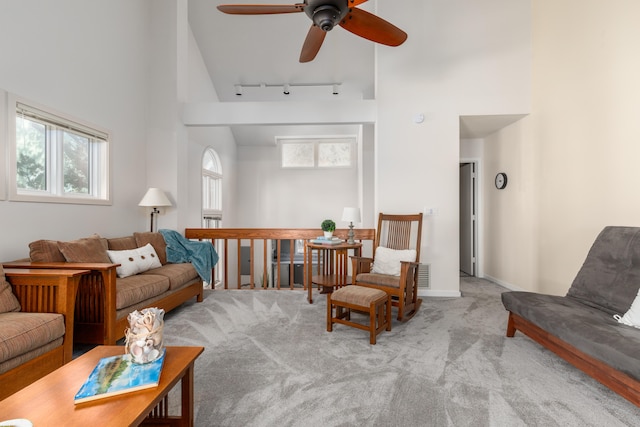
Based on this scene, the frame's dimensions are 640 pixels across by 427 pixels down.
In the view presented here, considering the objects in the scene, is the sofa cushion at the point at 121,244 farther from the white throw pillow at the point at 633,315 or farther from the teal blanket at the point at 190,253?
the white throw pillow at the point at 633,315

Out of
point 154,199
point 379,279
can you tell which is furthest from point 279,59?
point 379,279

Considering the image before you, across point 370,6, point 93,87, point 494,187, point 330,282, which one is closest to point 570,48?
point 494,187

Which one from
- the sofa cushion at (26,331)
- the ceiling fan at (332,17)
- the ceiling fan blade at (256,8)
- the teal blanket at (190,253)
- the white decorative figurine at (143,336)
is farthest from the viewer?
the teal blanket at (190,253)

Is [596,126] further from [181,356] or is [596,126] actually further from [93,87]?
[93,87]

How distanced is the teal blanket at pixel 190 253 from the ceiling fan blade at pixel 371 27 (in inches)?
114

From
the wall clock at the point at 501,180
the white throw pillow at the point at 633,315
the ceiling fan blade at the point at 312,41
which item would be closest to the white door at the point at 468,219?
the wall clock at the point at 501,180

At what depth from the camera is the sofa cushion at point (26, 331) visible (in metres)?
1.61

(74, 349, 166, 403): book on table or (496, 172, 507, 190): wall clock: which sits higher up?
(496, 172, 507, 190): wall clock

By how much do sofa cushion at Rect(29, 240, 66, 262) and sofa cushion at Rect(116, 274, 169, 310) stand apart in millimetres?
488

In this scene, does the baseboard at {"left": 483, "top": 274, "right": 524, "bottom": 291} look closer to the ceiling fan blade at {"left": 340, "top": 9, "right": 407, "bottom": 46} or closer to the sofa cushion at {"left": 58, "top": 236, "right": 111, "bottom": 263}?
the ceiling fan blade at {"left": 340, "top": 9, "right": 407, "bottom": 46}

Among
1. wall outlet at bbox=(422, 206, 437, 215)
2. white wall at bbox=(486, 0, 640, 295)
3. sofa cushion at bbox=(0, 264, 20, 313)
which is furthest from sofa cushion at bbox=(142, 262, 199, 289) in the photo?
white wall at bbox=(486, 0, 640, 295)

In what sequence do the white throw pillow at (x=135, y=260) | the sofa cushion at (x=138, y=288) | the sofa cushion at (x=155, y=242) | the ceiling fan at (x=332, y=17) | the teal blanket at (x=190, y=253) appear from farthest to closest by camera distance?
the teal blanket at (x=190, y=253)
the sofa cushion at (x=155, y=242)
the white throw pillow at (x=135, y=260)
the sofa cushion at (x=138, y=288)
the ceiling fan at (x=332, y=17)

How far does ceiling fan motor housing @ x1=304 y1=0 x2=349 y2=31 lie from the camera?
2082mm

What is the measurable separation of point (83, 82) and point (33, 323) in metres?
2.63
